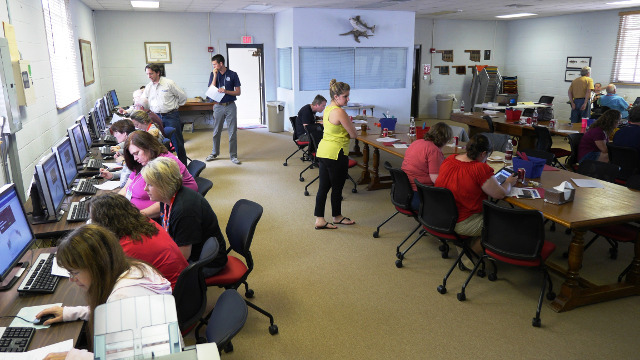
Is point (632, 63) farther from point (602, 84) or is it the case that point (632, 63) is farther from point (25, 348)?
point (25, 348)

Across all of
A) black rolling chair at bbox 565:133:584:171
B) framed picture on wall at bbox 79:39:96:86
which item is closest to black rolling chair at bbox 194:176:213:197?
black rolling chair at bbox 565:133:584:171

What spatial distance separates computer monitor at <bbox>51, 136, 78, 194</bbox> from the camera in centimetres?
333

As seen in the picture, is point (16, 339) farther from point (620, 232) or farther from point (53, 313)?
point (620, 232)

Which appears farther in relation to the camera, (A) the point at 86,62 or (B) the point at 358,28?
(B) the point at 358,28

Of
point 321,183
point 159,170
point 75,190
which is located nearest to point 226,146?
point 321,183

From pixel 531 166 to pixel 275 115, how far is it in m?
7.54

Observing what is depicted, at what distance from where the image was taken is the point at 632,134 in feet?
16.4

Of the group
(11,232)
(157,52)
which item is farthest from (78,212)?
(157,52)

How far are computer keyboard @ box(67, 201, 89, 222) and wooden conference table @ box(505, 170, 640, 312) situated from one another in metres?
3.15

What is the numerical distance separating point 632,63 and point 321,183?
931 cm

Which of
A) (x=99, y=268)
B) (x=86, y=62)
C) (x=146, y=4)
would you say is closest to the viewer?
(x=99, y=268)

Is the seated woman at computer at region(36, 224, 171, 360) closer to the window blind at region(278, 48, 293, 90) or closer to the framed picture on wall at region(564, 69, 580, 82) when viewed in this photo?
the window blind at region(278, 48, 293, 90)

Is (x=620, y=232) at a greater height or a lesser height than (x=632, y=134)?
lesser

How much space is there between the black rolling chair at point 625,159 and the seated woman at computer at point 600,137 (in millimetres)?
141
